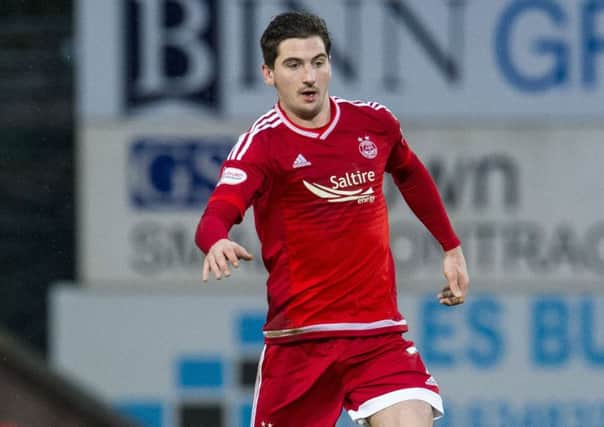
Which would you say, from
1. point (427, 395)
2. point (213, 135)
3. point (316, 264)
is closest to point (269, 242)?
point (316, 264)

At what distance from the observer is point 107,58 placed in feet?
38.0

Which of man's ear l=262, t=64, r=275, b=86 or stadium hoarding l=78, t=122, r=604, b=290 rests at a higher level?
man's ear l=262, t=64, r=275, b=86

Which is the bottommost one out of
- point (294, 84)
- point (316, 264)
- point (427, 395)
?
point (427, 395)

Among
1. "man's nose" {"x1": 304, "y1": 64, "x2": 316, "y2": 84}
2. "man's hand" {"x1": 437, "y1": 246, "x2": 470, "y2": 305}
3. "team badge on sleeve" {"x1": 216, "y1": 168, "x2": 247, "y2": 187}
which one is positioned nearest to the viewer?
"team badge on sleeve" {"x1": 216, "y1": 168, "x2": 247, "y2": 187}

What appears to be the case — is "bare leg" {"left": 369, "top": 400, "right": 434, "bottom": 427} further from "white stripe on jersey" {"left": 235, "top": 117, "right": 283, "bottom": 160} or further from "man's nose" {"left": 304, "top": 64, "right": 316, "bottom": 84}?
"man's nose" {"left": 304, "top": 64, "right": 316, "bottom": 84}

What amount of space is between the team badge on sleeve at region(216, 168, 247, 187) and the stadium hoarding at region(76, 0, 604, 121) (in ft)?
16.4

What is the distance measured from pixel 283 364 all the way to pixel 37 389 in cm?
518

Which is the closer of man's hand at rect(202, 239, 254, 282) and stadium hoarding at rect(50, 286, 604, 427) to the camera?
man's hand at rect(202, 239, 254, 282)

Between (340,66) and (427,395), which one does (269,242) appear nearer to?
(427,395)

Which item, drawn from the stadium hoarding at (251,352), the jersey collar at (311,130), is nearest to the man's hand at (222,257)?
the jersey collar at (311,130)

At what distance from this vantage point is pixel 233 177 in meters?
6.46

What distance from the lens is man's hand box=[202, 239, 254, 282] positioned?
596 cm

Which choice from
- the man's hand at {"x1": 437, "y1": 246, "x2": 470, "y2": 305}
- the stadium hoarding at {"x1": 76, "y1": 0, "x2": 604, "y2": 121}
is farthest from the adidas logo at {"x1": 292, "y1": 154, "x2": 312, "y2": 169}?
the stadium hoarding at {"x1": 76, "y1": 0, "x2": 604, "y2": 121}

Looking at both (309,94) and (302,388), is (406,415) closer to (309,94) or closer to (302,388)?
(302,388)
